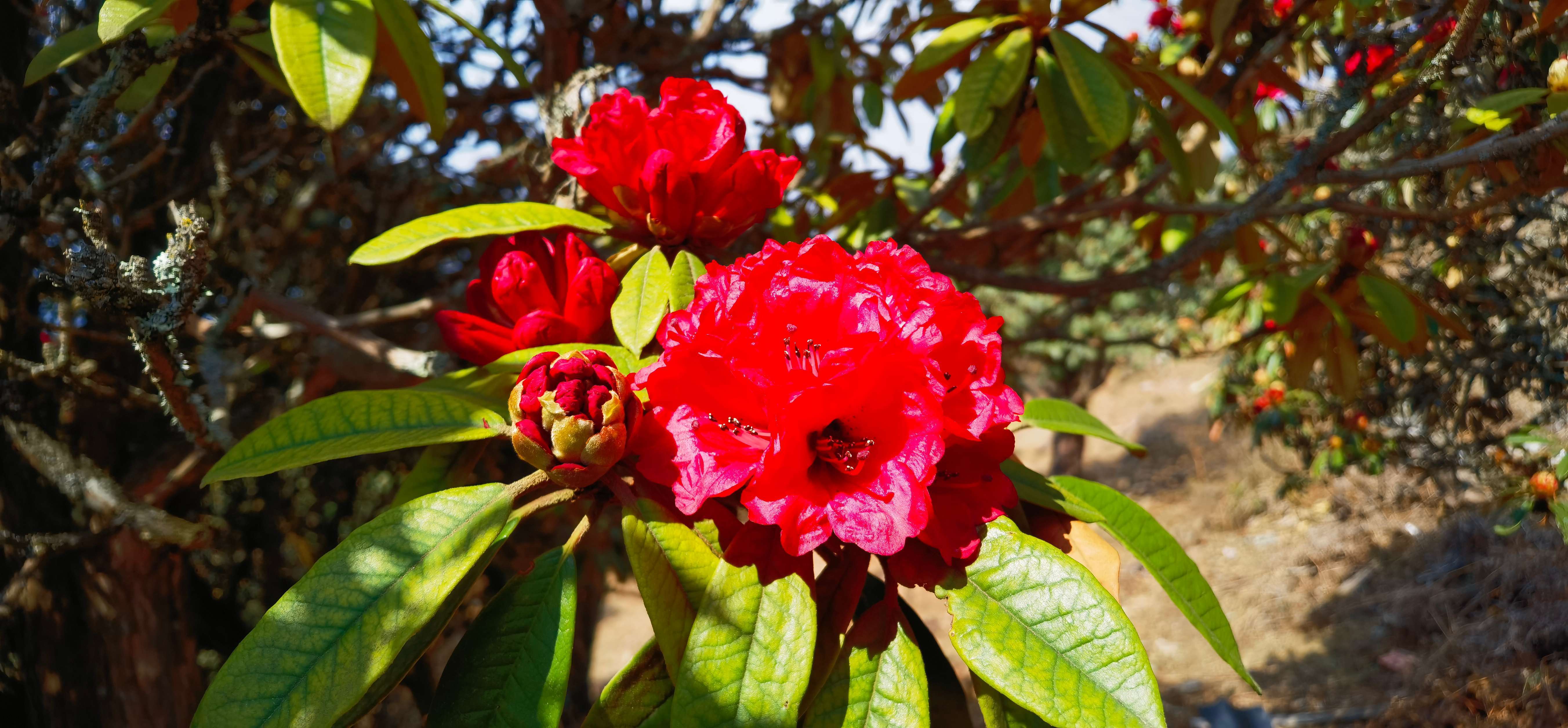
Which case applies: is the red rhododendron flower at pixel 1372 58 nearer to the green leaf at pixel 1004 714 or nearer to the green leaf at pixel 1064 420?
the green leaf at pixel 1064 420

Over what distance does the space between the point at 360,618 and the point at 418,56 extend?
0.78 meters

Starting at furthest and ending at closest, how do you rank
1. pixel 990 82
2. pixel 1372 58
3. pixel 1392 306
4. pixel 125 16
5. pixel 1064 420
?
pixel 1372 58, pixel 1392 306, pixel 990 82, pixel 1064 420, pixel 125 16

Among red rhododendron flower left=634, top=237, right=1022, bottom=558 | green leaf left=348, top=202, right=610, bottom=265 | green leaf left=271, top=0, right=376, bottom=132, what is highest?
green leaf left=271, top=0, right=376, bottom=132

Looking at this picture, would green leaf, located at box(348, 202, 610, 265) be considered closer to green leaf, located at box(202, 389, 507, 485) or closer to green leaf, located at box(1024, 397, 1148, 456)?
green leaf, located at box(202, 389, 507, 485)

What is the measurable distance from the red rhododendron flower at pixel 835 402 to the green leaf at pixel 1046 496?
0.12 metres

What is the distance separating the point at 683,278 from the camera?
91cm

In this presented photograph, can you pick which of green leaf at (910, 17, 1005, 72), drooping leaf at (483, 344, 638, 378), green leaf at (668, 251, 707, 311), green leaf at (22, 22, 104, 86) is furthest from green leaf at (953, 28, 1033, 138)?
green leaf at (22, 22, 104, 86)

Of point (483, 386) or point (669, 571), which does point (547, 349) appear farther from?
point (669, 571)

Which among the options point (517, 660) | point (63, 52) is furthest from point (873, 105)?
point (517, 660)

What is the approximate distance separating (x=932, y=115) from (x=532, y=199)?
1618 millimetres

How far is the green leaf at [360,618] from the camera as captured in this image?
0.63 meters

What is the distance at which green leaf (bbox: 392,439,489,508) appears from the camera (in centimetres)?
92

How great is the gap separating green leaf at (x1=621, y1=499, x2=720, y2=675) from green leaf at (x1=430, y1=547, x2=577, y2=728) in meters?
0.07

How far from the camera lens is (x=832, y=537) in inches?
32.0
